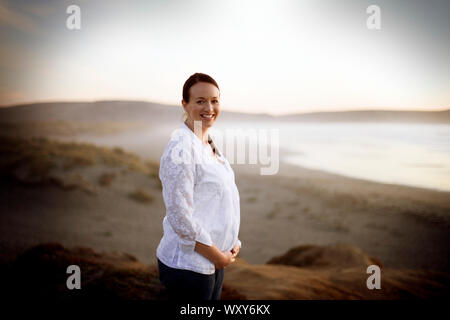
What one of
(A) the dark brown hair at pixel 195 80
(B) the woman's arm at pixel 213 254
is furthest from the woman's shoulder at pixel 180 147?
(B) the woman's arm at pixel 213 254

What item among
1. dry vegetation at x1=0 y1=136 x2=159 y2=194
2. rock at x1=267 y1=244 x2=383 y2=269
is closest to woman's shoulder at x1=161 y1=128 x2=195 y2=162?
rock at x1=267 y1=244 x2=383 y2=269

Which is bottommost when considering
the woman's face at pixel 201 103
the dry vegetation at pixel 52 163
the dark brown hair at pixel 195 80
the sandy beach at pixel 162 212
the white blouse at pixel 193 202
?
the sandy beach at pixel 162 212

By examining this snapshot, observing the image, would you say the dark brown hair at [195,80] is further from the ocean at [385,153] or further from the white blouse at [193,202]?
the ocean at [385,153]

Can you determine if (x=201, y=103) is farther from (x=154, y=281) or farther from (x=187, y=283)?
(x=154, y=281)

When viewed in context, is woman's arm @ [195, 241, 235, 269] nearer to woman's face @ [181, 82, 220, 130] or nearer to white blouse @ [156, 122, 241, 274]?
white blouse @ [156, 122, 241, 274]

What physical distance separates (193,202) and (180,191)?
9 centimetres

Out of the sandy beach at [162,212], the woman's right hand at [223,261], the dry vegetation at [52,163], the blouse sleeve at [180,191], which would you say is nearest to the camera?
the blouse sleeve at [180,191]

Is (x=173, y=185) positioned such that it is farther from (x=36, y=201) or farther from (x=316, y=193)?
(x=316, y=193)

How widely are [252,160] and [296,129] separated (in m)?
7.82

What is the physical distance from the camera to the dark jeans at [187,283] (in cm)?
102

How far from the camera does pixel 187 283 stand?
1.02m

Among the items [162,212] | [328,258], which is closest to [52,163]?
[162,212]

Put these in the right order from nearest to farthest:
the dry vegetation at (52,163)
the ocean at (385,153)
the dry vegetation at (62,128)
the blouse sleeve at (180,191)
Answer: the blouse sleeve at (180,191), the ocean at (385,153), the dry vegetation at (52,163), the dry vegetation at (62,128)
